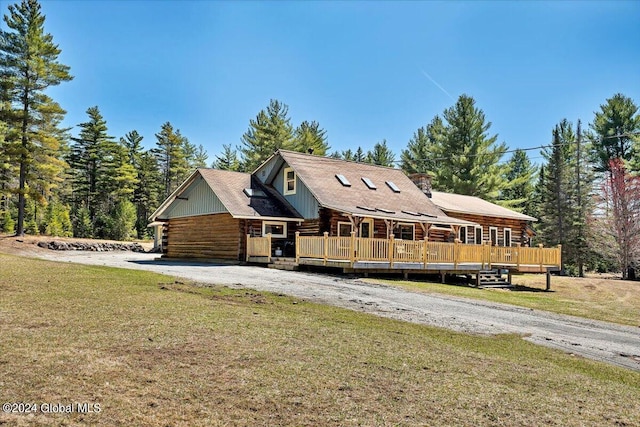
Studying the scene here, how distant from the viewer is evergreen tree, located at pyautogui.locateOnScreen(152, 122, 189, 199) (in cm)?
6181

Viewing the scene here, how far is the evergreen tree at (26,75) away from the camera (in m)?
32.4

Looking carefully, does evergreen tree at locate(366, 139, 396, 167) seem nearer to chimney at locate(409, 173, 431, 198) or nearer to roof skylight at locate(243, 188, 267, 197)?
chimney at locate(409, 173, 431, 198)

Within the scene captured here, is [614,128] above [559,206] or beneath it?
above

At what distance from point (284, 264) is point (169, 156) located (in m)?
47.0

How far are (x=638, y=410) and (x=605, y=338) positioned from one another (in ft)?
15.4

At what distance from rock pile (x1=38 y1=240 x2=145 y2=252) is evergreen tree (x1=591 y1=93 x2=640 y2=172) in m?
45.5

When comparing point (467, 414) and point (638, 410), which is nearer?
point (467, 414)

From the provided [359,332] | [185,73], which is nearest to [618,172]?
[185,73]

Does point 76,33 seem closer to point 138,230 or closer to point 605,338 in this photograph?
point 605,338

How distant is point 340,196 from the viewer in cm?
2491

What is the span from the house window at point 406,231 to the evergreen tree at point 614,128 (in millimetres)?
31420

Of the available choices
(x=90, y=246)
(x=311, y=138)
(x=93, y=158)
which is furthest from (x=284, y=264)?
(x=93, y=158)

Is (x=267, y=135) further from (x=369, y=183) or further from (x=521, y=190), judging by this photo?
(x=521, y=190)

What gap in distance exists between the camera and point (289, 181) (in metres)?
27.4
